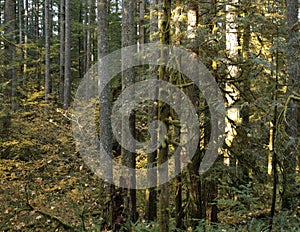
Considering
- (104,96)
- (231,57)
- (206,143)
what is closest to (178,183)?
(206,143)

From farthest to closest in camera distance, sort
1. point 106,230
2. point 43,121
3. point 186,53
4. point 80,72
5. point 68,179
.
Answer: point 80,72, point 43,121, point 68,179, point 186,53, point 106,230

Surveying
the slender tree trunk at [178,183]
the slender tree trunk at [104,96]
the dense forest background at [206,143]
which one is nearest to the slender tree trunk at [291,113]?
the dense forest background at [206,143]

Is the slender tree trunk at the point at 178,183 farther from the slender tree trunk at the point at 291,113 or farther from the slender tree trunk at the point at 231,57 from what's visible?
the slender tree trunk at the point at 291,113

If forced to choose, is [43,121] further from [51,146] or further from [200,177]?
[200,177]

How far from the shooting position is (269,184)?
576 cm

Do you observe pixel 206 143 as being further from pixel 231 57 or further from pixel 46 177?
pixel 46 177

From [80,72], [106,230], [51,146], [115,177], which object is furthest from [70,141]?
[80,72]

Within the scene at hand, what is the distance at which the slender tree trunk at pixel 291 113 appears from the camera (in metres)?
4.77

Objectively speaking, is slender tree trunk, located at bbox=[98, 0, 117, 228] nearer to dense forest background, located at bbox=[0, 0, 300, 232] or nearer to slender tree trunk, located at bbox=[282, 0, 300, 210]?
dense forest background, located at bbox=[0, 0, 300, 232]

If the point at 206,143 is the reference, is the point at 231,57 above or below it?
above

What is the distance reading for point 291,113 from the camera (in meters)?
8.30

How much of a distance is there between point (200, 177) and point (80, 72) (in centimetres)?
2646

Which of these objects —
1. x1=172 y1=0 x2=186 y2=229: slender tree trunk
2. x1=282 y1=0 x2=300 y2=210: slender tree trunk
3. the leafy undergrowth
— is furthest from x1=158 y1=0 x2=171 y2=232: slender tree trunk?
the leafy undergrowth

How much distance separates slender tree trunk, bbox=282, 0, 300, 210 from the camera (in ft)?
15.6
